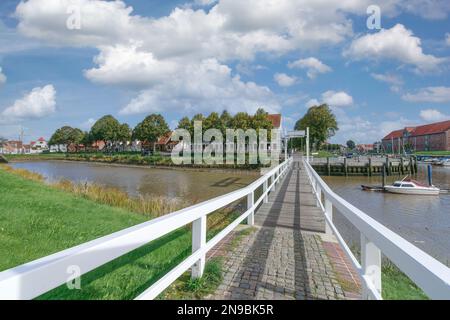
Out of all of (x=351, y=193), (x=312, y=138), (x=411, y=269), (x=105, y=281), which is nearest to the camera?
(x=411, y=269)

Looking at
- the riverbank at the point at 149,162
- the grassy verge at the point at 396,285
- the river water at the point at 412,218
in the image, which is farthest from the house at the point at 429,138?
the grassy verge at the point at 396,285

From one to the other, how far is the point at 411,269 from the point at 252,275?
2279 mm

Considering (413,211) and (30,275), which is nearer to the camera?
(30,275)

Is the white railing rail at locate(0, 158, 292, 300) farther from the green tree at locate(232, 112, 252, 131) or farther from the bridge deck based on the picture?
the green tree at locate(232, 112, 252, 131)

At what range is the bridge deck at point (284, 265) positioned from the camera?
309 cm

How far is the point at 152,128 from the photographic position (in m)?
65.8

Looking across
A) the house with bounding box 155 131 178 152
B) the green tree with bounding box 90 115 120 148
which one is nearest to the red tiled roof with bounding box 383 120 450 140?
the house with bounding box 155 131 178 152

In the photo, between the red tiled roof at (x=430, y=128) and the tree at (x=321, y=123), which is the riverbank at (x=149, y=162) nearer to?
the tree at (x=321, y=123)

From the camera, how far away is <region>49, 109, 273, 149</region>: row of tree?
150ft

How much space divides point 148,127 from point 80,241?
207 ft

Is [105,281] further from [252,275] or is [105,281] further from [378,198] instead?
[378,198]

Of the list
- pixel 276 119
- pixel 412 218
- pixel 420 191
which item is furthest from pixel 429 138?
pixel 412 218
